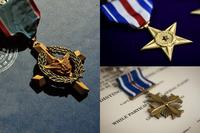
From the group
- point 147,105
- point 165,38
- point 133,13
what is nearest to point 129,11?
point 133,13

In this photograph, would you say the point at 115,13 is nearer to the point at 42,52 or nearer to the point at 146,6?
the point at 146,6

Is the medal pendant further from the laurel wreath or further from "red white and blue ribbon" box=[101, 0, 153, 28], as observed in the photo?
"red white and blue ribbon" box=[101, 0, 153, 28]

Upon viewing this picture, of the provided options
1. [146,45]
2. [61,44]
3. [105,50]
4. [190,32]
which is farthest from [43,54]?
[190,32]

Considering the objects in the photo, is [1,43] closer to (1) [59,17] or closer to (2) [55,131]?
(1) [59,17]

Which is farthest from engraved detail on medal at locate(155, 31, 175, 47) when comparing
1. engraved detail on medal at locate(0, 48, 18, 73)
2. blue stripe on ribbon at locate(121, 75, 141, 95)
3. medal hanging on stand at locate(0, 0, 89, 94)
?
engraved detail on medal at locate(0, 48, 18, 73)

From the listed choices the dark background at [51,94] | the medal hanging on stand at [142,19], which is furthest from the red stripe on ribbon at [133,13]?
the dark background at [51,94]

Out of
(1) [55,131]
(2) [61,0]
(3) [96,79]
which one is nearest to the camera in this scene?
(1) [55,131]

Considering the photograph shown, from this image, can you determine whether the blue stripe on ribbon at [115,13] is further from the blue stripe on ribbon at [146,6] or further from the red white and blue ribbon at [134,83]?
the red white and blue ribbon at [134,83]
